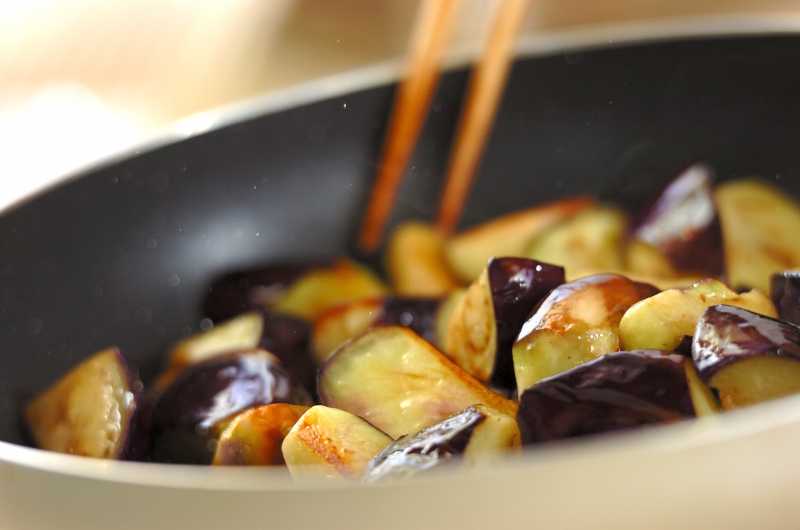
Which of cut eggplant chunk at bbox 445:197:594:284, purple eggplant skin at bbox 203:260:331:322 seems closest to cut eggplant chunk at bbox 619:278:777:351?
cut eggplant chunk at bbox 445:197:594:284

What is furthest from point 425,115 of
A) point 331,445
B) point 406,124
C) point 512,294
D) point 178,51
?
point 178,51

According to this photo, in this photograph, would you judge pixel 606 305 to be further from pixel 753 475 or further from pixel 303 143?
pixel 303 143

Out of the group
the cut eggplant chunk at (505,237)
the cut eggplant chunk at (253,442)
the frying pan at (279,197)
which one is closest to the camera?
the frying pan at (279,197)

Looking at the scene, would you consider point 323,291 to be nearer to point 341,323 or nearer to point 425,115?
point 341,323

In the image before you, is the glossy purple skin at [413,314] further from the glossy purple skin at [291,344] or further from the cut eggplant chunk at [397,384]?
the cut eggplant chunk at [397,384]

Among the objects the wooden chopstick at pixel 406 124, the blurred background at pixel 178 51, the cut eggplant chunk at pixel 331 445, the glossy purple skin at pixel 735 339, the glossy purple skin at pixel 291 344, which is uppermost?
the blurred background at pixel 178 51

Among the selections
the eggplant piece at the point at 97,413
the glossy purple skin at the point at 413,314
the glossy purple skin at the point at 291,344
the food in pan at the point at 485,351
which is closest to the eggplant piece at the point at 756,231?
the food in pan at the point at 485,351
